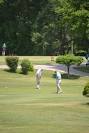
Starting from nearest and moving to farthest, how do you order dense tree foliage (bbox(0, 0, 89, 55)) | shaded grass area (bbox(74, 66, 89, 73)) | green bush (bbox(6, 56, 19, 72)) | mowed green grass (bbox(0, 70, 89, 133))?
1. mowed green grass (bbox(0, 70, 89, 133))
2. green bush (bbox(6, 56, 19, 72))
3. shaded grass area (bbox(74, 66, 89, 73))
4. dense tree foliage (bbox(0, 0, 89, 55))

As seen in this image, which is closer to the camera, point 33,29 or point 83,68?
point 83,68

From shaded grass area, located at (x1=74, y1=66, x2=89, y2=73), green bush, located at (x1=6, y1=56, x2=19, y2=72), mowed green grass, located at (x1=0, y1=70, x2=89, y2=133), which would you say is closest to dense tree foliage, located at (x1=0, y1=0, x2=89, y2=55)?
shaded grass area, located at (x1=74, y1=66, x2=89, y2=73)

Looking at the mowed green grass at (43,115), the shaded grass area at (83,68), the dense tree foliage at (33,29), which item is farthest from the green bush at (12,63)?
the dense tree foliage at (33,29)

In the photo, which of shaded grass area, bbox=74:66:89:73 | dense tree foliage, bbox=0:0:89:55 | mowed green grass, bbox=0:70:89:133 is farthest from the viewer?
dense tree foliage, bbox=0:0:89:55

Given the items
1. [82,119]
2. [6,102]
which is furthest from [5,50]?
[82,119]

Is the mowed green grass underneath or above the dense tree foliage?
underneath

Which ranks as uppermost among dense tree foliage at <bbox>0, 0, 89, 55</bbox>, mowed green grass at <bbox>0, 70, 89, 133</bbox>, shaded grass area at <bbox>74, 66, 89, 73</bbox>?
dense tree foliage at <bbox>0, 0, 89, 55</bbox>

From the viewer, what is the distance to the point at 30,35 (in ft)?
278

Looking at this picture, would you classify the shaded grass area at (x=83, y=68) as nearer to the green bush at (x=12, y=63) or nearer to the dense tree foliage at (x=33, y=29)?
the green bush at (x=12, y=63)

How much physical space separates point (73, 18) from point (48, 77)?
907 centimetres

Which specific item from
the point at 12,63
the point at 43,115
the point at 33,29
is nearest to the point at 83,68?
the point at 12,63

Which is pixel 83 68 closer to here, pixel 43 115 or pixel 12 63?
pixel 12 63

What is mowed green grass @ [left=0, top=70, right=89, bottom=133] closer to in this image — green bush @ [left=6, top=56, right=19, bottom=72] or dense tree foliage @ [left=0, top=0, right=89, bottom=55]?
green bush @ [left=6, top=56, right=19, bottom=72]

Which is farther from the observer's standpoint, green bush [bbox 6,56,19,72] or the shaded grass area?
the shaded grass area
